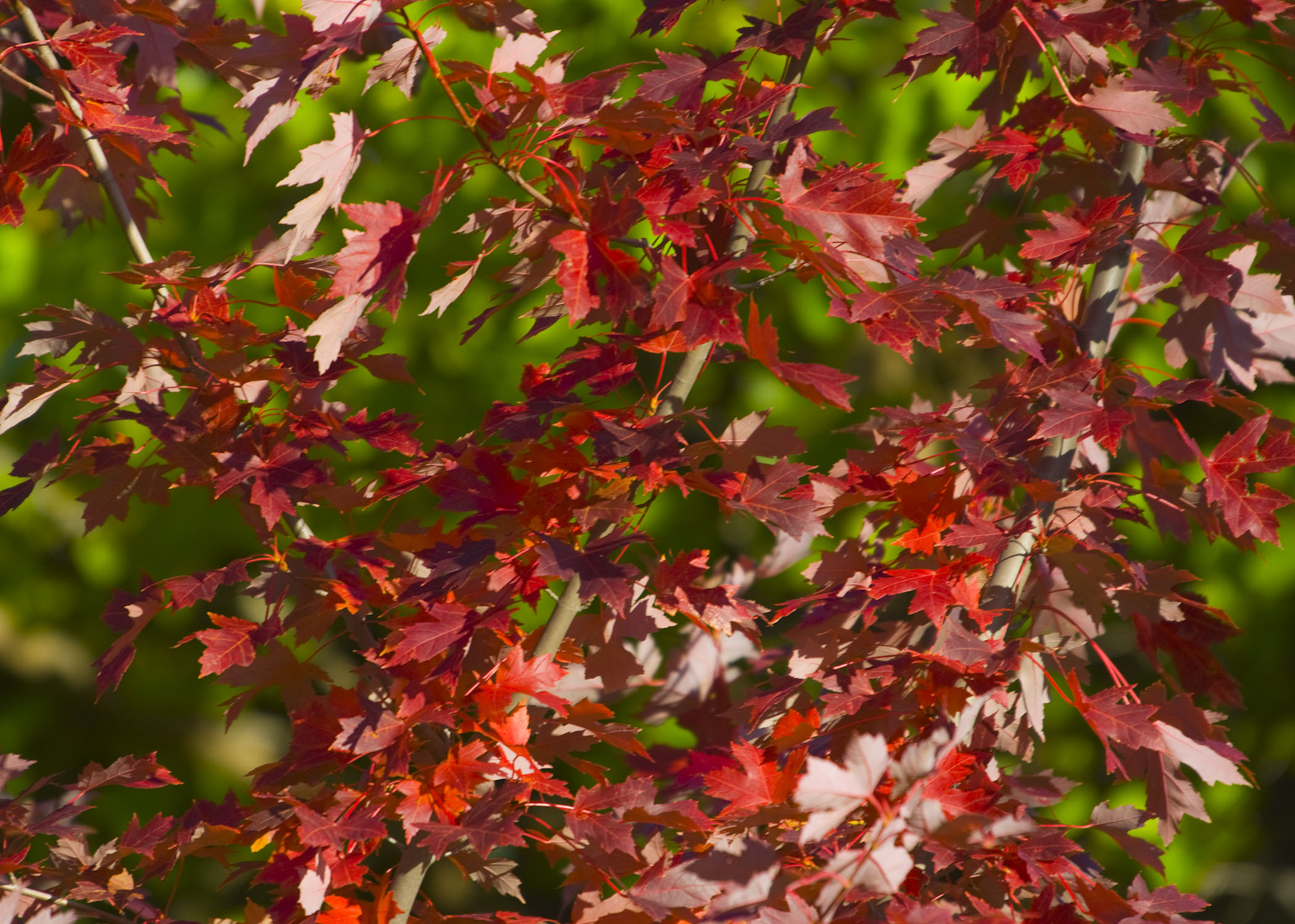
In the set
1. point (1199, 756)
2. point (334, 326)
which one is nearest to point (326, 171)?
point (334, 326)

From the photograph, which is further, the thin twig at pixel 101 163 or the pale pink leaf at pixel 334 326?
the thin twig at pixel 101 163

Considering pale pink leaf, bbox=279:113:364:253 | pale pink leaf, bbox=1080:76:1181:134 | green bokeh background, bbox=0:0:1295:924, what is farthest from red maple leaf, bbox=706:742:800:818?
green bokeh background, bbox=0:0:1295:924

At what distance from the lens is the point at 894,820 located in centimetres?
71

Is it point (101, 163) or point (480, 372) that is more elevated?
point (101, 163)

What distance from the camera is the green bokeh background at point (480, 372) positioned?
1923 mm

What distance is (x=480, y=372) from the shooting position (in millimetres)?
2002

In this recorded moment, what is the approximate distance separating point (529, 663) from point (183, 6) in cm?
96

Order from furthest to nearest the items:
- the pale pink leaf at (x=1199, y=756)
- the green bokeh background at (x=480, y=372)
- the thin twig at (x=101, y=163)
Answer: the green bokeh background at (x=480, y=372) < the thin twig at (x=101, y=163) < the pale pink leaf at (x=1199, y=756)

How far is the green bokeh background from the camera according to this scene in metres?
1.92

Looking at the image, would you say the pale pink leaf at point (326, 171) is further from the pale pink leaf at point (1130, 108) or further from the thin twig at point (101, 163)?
the pale pink leaf at point (1130, 108)

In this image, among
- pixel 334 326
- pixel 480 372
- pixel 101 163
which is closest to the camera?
pixel 334 326

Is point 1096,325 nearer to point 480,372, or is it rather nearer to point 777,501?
point 777,501

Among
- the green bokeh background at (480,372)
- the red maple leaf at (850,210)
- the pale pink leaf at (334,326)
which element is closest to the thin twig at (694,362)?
the red maple leaf at (850,210)

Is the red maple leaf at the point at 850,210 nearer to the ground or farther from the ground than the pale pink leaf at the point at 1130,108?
nearer to the ground
